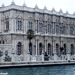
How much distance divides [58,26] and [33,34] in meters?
8.20

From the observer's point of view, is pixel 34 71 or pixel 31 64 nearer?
pixel 34 71

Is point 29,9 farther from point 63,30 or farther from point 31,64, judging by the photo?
point 31,64

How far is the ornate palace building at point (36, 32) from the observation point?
1379 inches

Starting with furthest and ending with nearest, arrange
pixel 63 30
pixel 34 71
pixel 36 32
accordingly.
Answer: pixel 63 30
pixel 36 32
pixel 34 71

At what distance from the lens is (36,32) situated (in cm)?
3841

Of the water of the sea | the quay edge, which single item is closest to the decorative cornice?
the quay edge

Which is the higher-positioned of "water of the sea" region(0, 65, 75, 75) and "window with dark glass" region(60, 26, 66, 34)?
"window with dark glass" region(60, 26, 66, 34)

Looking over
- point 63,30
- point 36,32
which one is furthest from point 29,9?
point 63,30

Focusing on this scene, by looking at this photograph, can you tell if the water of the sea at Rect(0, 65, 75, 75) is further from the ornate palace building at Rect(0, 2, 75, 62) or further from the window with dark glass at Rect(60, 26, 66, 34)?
the window with dark glass at Rect(60, 26, 66, 34)

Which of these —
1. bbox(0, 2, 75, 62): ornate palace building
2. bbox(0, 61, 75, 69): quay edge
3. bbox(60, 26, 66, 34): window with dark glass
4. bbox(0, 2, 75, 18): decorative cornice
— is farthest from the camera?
bbox(60, 26, 66, 34): window with dark glass

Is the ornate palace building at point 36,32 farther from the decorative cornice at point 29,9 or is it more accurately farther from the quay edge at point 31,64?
the quay edge at point 31,64

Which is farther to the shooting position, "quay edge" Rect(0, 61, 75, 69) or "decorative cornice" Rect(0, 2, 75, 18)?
"decorative cornice" Rect(0, 2, 75, 18)

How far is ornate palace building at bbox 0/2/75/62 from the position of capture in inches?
1379

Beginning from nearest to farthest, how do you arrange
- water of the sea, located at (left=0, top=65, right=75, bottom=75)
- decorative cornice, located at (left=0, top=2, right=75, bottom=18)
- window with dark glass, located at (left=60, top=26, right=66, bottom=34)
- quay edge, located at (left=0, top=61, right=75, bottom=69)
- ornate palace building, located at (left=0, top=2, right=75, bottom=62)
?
1. water of the sea, located at (left=0, top=65, right=75, bottom=75)
2. quay edge, located at (left=0, top=61, right=75, bottom=69)
3. ornate palace building, located at (left=0, top=2, right=75, bottom=62)
4. decorative cornice, located at (left=0, top=2, right=75, bottom=18)
5. window with dark glass, located at (left=60, top=26, right=66, bottom=34)
